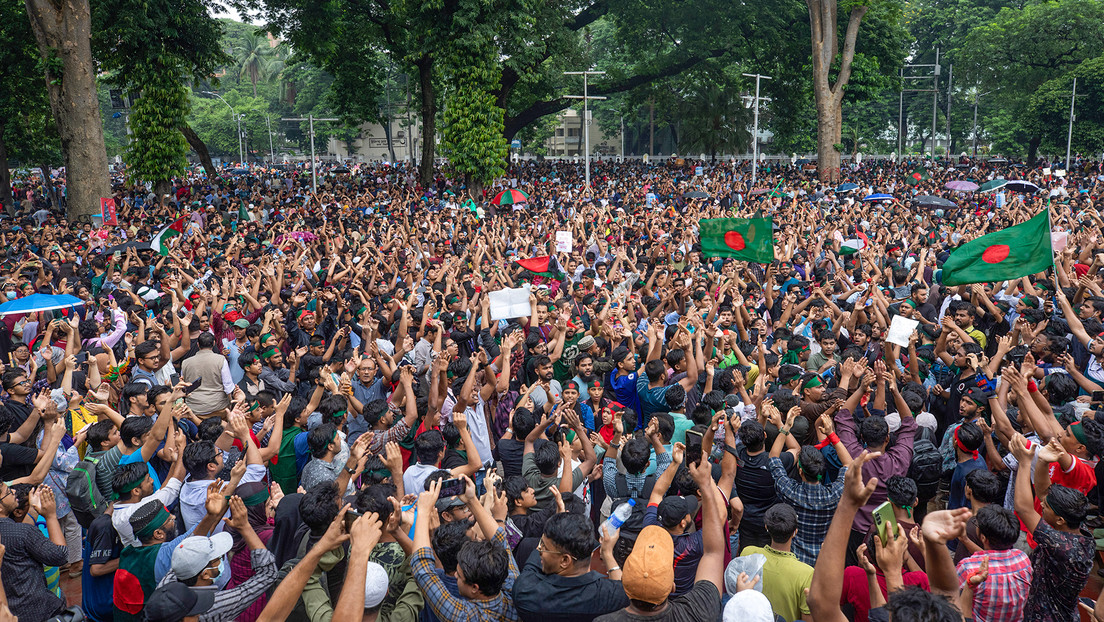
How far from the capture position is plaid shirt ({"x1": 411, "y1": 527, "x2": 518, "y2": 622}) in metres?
3.40

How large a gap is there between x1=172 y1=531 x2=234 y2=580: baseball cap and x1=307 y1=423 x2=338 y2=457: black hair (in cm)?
134

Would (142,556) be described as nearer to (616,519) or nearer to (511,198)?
(616,519)

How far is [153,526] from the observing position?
4133 mm

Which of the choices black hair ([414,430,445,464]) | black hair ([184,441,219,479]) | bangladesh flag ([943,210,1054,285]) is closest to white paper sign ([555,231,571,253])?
bangladesh flag ([943,210,1054,285])

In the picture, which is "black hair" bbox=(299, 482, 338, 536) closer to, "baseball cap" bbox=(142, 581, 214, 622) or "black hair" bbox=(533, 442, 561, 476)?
"baseball cap" bbox=(142, 581, 214, 622)

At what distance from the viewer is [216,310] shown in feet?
30.0

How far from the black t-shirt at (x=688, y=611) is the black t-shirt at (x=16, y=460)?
4.45 meters

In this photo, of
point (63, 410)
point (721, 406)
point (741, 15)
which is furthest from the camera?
point (741, 15)

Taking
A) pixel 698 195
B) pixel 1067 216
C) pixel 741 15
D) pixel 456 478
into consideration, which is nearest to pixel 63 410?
pixel 456 478

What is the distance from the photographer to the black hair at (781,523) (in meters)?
3.87

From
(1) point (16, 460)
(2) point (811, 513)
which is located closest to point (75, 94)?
(1) point (16, 460)

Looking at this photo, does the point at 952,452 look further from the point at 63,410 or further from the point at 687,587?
the point at 63,410

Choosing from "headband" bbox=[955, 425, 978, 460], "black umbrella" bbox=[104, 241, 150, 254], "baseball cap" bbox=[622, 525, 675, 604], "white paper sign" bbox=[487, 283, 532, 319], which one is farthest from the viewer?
"black umbrella" bbox=[104, 241, 150, 254]

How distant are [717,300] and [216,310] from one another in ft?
18.8
